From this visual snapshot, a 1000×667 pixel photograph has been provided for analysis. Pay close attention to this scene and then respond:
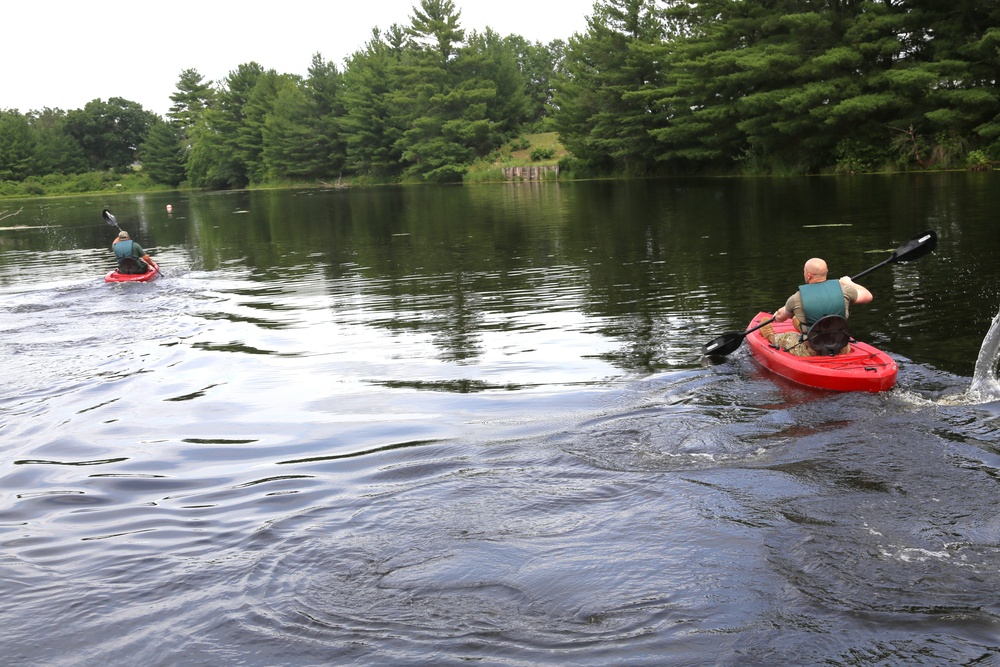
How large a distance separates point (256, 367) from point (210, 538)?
5185 mm

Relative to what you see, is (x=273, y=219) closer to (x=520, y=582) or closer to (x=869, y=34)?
(x=869, y=34)

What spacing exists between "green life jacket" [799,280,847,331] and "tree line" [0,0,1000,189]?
29.2 m

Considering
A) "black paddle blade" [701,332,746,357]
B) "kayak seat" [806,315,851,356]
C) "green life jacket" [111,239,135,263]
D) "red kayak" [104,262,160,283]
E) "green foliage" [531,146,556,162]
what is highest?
"green foliage" [531,146,556,162]

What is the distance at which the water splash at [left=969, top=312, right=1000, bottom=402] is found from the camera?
7964 mm

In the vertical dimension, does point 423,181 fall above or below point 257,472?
above

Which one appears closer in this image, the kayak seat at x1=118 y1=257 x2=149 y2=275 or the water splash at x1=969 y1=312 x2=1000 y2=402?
the water splash at x1=969 y1=312 x2=1000 y2=402

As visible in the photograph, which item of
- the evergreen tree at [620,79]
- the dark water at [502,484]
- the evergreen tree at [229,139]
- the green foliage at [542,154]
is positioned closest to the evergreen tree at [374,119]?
the green foliage at [542,154]

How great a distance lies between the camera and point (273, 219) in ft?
125

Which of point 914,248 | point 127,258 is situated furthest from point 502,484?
point 127,258

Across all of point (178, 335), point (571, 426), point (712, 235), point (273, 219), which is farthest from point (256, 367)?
point (273, 219)

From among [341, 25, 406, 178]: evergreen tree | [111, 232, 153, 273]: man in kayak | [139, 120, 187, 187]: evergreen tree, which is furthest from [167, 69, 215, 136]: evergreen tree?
[111, 232, 153, 273]: man in kayak

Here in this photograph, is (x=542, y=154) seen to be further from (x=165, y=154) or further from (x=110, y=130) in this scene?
(x=110, y=130)

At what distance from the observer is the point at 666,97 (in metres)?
46.7

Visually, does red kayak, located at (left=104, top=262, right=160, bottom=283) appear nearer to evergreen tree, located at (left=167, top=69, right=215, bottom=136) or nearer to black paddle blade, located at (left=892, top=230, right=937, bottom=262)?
black paddle blade, located at (left=892, top=230, right=937, bottom=262)
